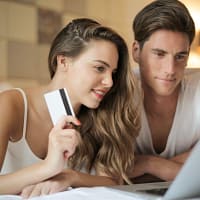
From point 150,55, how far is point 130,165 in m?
0.35

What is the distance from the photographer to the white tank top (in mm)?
1053

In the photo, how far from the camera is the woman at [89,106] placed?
1.06 metres

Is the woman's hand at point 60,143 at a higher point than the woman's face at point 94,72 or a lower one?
lower

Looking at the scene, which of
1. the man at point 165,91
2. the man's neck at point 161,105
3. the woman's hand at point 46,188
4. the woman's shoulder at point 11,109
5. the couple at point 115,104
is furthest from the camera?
the man's neck at point 161,105

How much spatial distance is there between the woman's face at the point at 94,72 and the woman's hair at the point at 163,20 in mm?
208

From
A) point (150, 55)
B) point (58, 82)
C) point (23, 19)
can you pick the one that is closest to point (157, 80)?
point (150, 55)

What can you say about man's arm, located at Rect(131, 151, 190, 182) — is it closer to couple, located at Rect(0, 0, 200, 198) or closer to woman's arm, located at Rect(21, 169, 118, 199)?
couple, located at Rect(0, 0, 200, 198)

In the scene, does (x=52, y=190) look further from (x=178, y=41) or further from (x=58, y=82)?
(x=178, y=41)

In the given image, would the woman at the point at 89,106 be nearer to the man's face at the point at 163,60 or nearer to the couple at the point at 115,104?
the couple at the point at 115,104

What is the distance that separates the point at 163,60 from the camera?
122cm

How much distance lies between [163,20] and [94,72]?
0.31 meters

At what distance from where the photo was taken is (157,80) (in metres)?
1.21

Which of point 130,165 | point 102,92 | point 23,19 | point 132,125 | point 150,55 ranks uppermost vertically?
point 23,19

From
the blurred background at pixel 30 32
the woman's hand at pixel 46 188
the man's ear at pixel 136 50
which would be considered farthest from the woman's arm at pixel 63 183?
the blurred background at pixel 30 32
